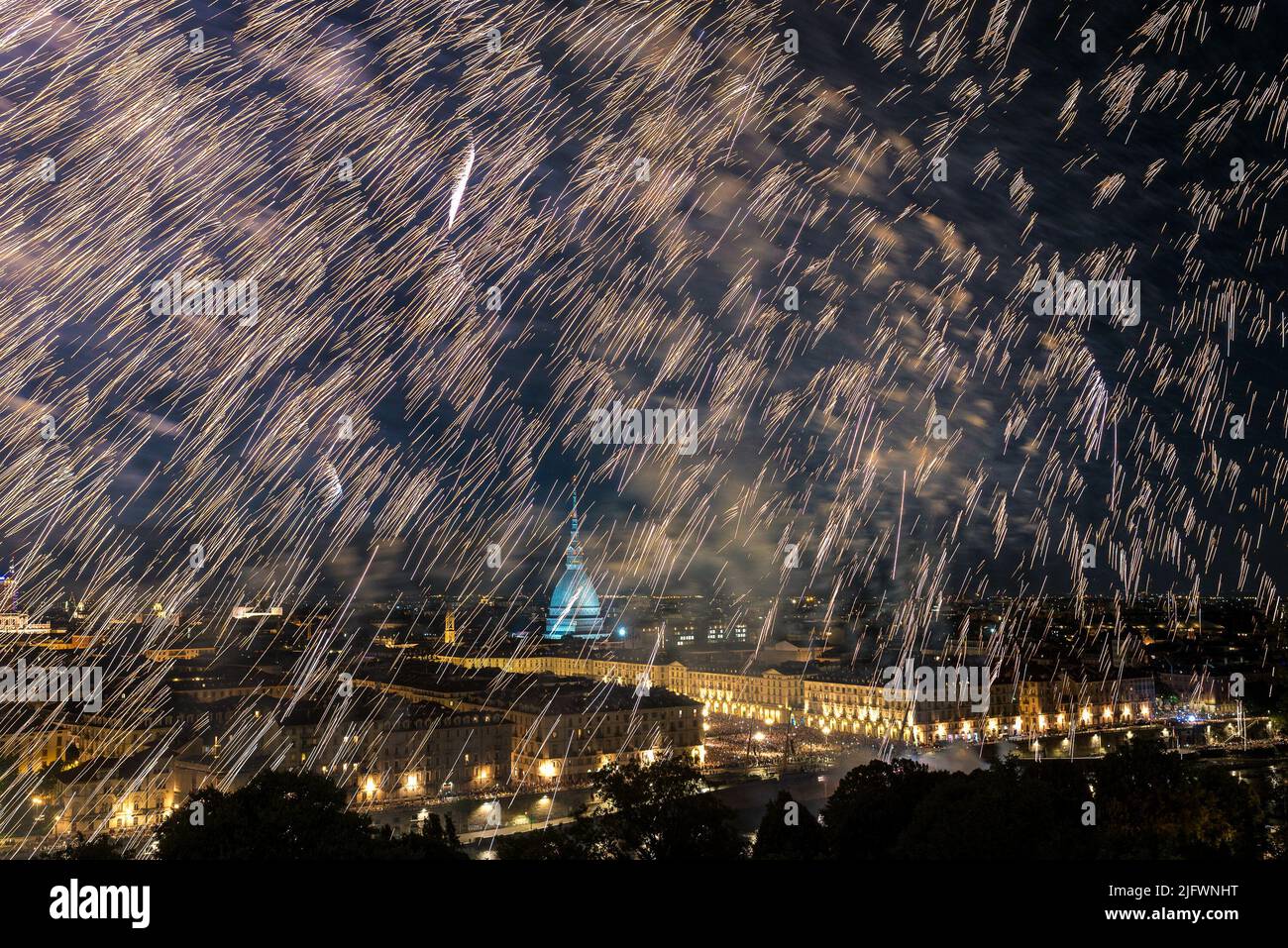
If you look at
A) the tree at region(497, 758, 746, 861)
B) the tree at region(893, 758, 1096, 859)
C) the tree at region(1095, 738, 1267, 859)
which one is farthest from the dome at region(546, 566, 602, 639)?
the tree at region(893, 758, 1096, 859)

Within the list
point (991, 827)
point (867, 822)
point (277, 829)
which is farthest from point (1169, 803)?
point (277, 829)

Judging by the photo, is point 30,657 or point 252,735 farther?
point 30,657

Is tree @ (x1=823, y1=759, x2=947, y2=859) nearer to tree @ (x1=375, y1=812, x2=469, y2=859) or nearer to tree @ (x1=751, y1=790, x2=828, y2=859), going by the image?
tree @ (x1=751, y1=790, x2=828, y2=859)

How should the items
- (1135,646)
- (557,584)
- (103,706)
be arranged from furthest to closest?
1. (557,584)
2. (1135,646)
3. (103,706)

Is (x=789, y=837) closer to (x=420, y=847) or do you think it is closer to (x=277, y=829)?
(x=420, y=847)
